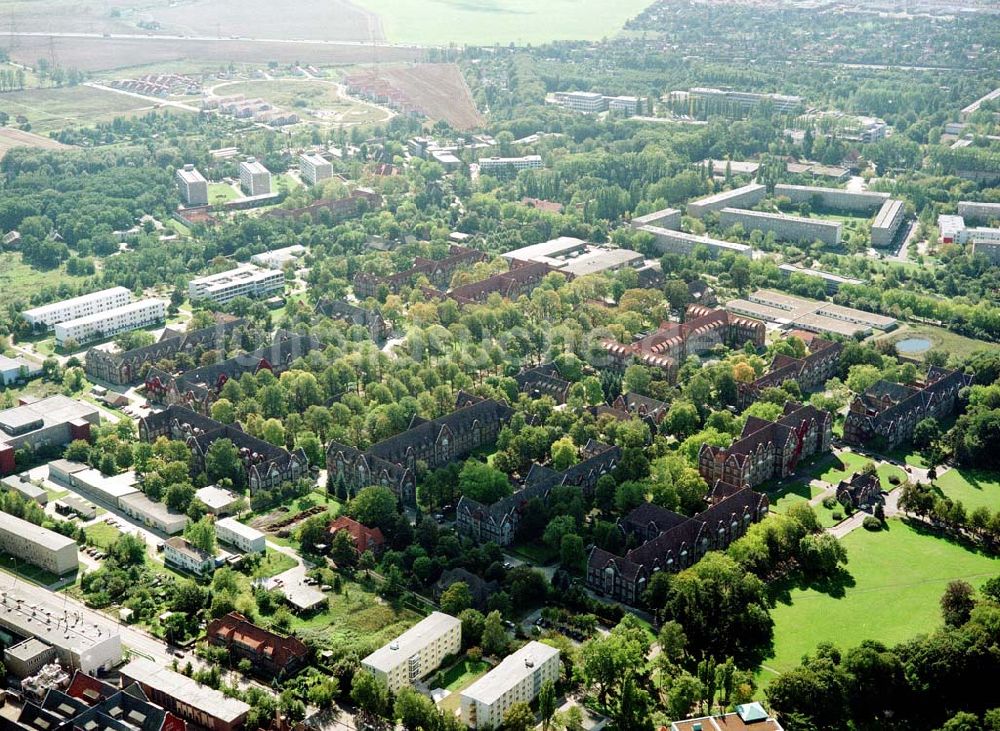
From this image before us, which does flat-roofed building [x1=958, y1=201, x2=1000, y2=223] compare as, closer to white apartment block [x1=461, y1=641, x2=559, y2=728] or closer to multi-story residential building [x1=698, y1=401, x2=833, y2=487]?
multi-story residential building [x1=698, y1=401, x2=833, y2=487]

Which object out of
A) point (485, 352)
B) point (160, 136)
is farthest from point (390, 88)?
point (485, 352)

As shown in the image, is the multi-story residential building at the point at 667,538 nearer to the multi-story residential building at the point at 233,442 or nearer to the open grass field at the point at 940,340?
the multi-story residential building at the point at 233,442

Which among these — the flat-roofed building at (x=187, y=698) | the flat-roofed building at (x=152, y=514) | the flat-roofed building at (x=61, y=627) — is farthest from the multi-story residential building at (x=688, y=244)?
the flat-roofed building at (x=187, y=698)

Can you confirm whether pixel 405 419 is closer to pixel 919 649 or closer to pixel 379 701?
pixel 379 701

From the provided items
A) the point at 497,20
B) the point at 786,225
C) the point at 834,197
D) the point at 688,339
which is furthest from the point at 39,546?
the point at 497,20

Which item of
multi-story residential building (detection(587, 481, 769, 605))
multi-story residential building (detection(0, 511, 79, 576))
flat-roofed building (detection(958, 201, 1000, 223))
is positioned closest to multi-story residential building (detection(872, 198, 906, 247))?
flat-roofed building (detection(958, 201, 1000, 223))

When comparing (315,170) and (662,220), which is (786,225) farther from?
(315,170)
